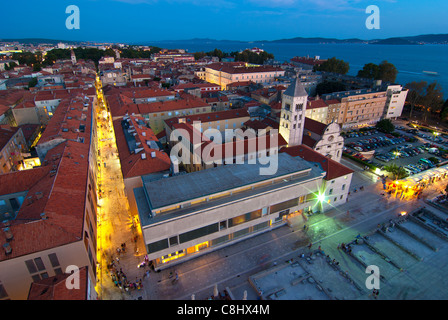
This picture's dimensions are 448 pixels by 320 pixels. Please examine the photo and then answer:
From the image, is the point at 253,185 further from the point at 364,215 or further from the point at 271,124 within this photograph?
the point at 271,124

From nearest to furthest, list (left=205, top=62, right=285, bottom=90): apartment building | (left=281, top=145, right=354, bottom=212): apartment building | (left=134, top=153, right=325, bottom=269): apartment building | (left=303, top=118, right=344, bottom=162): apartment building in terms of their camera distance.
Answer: (left=134, top=153, right=325, bottom=269): apartment building < (left=281, top=145, right=354, bottom=212): apartment building < (left=303, top=118, right=344, bottom=162): apartment building < (left=205, top=62, right=285, bottom=90): apartment building

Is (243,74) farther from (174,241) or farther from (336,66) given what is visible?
(174,241)

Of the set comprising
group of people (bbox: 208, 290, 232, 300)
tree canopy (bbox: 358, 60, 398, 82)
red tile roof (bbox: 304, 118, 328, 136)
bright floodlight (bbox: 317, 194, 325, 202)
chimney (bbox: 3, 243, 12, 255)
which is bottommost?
group of people (bbox: 208, 290, 232, 300)

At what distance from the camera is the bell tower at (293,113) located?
42.3 meters

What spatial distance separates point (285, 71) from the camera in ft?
379

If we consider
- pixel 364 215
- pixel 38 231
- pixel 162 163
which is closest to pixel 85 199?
pixel 38 231

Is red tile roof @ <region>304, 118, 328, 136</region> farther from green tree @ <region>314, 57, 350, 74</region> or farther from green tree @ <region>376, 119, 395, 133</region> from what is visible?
green tree @ <region>314, 57, 350, 74</region>

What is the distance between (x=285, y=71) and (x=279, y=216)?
98.0 m

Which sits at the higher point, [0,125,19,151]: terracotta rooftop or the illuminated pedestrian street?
[0,125,19,151]: terracotta rooftop

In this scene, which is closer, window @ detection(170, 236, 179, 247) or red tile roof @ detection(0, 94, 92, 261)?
red tile roof @ detection(0, 94, 92, 261)

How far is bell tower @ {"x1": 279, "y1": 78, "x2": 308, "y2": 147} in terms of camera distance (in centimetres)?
4228

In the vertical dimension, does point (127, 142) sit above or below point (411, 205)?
above

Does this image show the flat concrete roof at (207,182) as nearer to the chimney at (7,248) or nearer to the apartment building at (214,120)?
the chimney at (7,248)

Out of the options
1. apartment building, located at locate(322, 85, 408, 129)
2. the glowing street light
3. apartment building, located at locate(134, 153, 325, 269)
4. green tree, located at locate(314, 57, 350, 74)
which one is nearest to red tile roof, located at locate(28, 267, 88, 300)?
apartment building, located at locate(134, 153, 325, 269)
